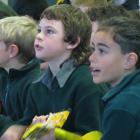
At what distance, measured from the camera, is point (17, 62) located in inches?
85.2

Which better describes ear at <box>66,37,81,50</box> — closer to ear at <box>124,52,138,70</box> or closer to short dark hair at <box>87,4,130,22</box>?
short dark hair at <box>87,4,130,22</box>

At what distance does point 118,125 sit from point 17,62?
0.96 meters

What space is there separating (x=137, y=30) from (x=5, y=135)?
77 cm

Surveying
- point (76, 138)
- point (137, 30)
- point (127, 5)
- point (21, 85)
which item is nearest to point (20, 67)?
point (21, 85)

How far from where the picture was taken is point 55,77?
6.20ft

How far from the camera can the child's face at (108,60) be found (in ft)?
5.07

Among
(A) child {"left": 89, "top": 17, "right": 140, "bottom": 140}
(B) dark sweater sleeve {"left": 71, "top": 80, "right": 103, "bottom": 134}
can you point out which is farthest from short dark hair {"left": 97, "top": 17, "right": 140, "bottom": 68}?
(B) dark sweater sleeve {"left": 71, "top": 80, "right": 103, "bottom": 134}

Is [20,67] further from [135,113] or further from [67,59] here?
[135,113]

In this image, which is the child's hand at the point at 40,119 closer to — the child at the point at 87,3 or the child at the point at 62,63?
the child at the point at 62,63

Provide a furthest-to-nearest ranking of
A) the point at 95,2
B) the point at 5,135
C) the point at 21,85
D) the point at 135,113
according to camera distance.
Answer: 1. the point at 95,2
2. the point at 21,85
3. the point at 5,135
4. the point at 135,113

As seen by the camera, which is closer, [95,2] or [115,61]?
[115,61]

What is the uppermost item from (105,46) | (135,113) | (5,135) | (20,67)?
(105,46)

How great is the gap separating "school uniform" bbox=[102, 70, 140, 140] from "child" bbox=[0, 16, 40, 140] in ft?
2.58

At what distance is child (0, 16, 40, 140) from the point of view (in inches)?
82.5
